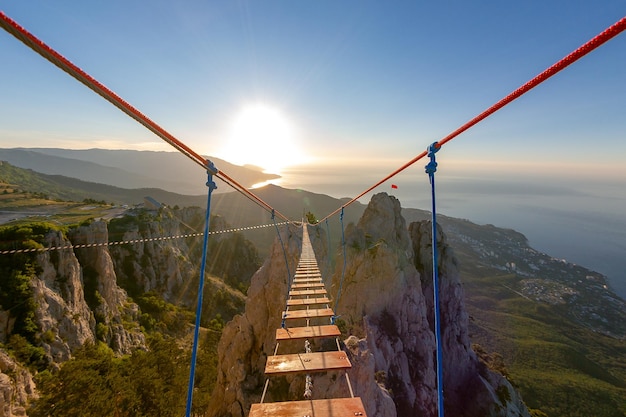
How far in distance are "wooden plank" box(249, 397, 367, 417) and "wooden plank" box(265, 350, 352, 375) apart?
85 cm

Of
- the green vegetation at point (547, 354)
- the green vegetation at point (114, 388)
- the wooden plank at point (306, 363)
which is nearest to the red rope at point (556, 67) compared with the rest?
the wooden plank at point (306, 363)

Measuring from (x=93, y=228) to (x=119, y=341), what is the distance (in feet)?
55.5

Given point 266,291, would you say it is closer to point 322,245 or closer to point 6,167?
point 322,245

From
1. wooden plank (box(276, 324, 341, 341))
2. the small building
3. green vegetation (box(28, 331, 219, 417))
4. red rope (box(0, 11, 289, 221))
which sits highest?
red rope (box(0, 11, 289, 221))

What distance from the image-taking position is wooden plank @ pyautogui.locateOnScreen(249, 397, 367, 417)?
170 inches

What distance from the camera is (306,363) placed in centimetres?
577

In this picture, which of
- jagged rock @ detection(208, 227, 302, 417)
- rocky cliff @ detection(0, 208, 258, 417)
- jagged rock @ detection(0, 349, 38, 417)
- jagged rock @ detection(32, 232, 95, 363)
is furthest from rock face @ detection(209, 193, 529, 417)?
jagged rock @ detection(32, 232, 95, 363)

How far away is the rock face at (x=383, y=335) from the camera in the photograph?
1552 centimetres

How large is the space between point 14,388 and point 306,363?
29021mm

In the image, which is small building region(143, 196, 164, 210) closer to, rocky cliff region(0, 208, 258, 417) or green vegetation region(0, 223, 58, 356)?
rocky cliff region(0, 208, 258, 417)

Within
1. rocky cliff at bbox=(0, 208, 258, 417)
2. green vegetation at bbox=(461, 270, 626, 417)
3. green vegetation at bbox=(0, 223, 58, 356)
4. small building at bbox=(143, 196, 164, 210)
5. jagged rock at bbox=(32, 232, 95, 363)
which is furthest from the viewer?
small building at bbox=(143, 196, 164, 210)

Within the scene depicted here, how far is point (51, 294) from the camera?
3188 cm

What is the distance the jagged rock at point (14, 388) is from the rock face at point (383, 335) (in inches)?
568

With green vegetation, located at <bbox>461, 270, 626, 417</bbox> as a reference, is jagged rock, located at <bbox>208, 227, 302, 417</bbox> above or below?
above
